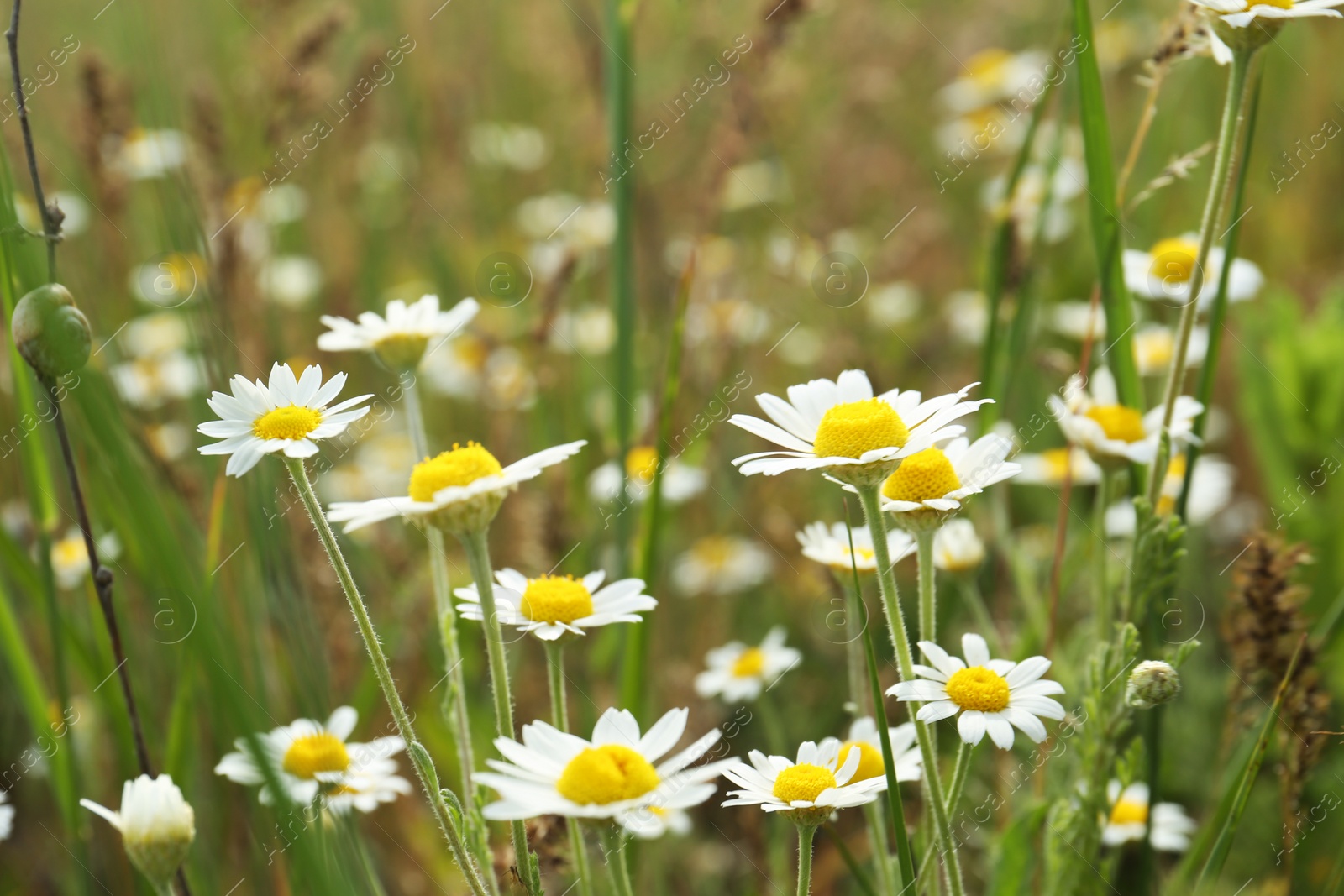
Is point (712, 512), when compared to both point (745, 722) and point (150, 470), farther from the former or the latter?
point (150, 470)

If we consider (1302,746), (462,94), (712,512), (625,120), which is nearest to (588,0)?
(462,94)

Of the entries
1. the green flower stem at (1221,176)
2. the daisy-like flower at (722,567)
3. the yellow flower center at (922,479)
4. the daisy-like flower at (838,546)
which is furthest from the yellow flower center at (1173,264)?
the daisy-like flower at (722,567)

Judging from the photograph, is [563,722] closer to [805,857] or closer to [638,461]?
[805,857]

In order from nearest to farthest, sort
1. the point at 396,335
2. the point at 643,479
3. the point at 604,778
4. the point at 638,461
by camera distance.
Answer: the point at 604,778 → the point at 396,335 → the point at 643,479 → the point at 638,461

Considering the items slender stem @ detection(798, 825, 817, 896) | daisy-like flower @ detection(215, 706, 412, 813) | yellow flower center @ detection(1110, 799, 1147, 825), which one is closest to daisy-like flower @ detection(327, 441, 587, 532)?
daisy-like flower @ detection(215, 706, 412, 813)

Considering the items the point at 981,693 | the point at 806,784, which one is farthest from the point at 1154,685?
the point at 806,784
